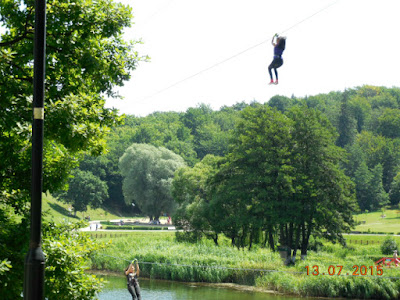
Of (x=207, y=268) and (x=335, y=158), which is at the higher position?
(x=335, y=158)

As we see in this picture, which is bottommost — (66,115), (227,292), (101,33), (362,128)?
(227,292)

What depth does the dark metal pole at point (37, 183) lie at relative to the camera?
795 centimetres

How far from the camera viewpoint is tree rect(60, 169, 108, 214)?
104750 millimetres

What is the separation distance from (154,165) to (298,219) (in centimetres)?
5472

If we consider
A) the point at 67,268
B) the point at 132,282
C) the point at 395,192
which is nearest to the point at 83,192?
the point at 395,192

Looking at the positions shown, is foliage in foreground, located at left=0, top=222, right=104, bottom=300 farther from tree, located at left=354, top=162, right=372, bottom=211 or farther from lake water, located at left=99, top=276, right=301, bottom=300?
tree, located at left=354, top=162, right=372, bottom=211

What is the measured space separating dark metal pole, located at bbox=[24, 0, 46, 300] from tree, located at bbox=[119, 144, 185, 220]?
85.5 meters

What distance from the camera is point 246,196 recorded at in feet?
153

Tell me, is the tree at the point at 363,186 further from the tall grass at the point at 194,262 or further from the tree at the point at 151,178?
the tall grass at the point at 194,262

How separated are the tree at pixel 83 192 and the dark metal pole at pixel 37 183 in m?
97.6

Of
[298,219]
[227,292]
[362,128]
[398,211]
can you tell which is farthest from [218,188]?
[362,128]

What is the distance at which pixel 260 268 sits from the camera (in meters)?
39.2

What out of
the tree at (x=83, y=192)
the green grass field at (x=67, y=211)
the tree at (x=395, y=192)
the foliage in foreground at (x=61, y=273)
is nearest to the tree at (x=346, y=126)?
the tree at (x=395, y=192)

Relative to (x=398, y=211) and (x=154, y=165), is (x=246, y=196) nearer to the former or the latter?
(x=154, y=165)
